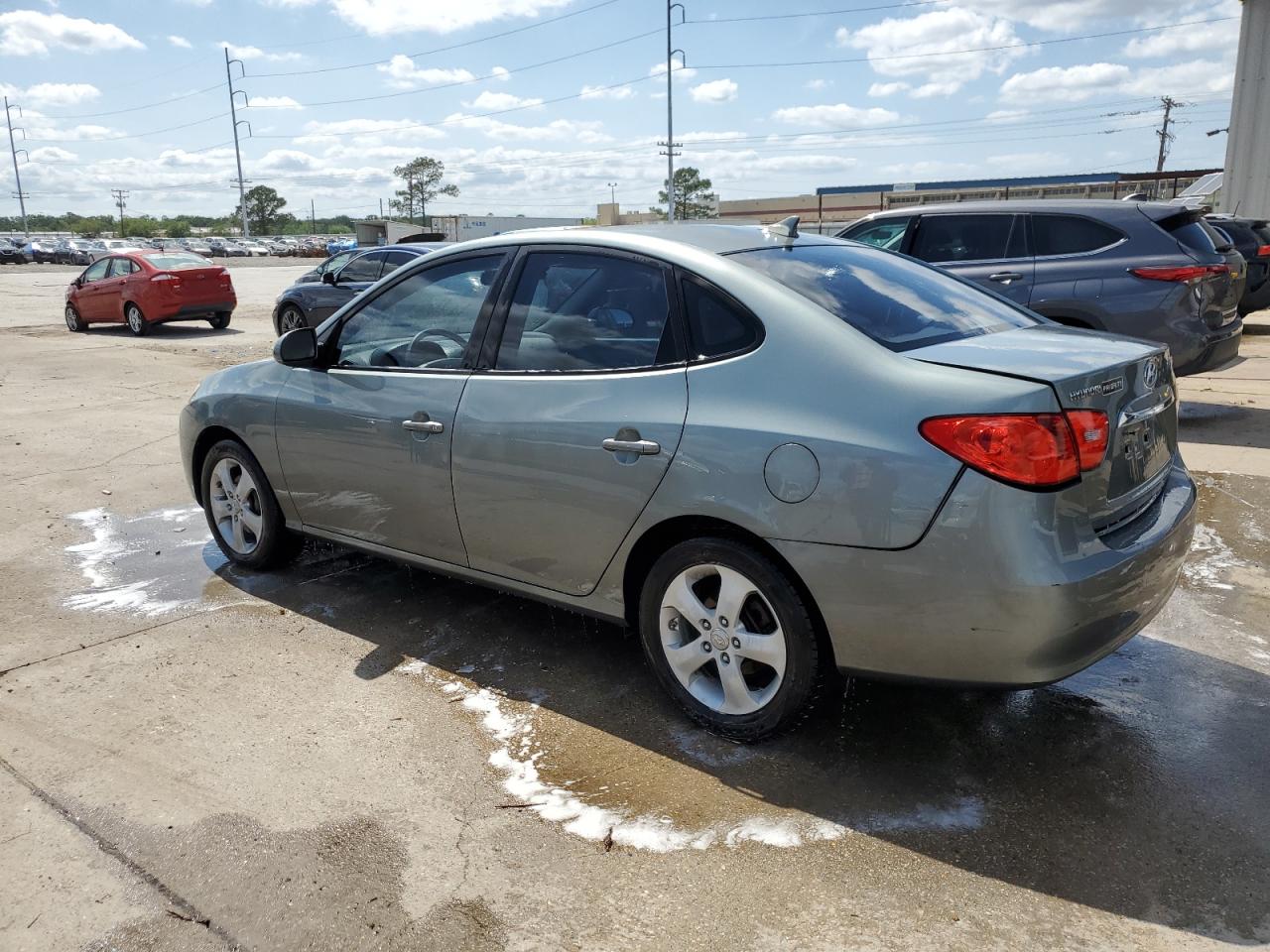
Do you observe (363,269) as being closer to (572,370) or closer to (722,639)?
(572,370)

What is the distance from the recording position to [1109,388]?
9.48 feet

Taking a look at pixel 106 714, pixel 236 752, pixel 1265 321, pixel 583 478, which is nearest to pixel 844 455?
pixel 583 478

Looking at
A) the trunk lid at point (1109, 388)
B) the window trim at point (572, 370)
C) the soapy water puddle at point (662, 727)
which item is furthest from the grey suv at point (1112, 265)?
the window trim at point (572, 370)

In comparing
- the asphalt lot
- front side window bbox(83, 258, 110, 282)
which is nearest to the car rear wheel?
front side window bbox(83, 258, 110, 282)

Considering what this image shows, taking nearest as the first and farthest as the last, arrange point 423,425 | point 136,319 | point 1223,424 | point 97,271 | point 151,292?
1. point 423,425
2. point 1223,424
3. point 151,292
4. point 136,319
5. point 97,271

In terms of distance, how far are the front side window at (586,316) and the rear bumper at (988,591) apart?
91 centimetres

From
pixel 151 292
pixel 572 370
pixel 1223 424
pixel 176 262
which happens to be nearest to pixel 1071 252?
pixel 1223 424

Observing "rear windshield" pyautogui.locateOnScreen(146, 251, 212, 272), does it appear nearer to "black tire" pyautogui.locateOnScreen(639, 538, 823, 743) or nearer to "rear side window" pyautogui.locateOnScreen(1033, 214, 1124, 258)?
"rear side window" pyautogui.locateOnScreen(1033, 214, 1124, 258)

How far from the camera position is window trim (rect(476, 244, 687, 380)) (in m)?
3.32

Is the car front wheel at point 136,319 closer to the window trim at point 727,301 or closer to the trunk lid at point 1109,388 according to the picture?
the window trim at point 727,301

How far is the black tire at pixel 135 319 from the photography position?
1791 cm

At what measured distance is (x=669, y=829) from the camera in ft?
9.44

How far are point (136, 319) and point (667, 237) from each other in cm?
1716

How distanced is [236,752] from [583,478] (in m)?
1.48
